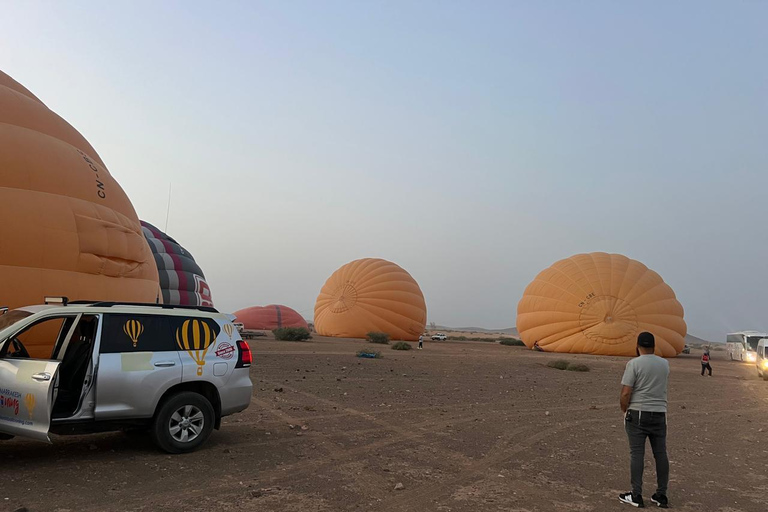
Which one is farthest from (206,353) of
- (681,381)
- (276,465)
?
(681,381)

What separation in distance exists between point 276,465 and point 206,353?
1835mm

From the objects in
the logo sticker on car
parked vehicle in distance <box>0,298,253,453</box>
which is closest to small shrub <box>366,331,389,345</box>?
parked vehicle in distance <box>0,298,253,453</box>

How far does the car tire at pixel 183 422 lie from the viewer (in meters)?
6.85

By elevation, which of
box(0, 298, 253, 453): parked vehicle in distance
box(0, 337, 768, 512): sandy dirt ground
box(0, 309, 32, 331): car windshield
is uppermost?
box(0, 309, 32, 331): car windshield

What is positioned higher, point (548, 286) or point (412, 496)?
point (548, 286)

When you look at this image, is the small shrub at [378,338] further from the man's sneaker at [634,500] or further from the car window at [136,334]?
the man's sneaker at [634,500]

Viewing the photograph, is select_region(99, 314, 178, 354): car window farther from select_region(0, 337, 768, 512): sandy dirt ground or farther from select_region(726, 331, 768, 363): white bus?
select_region(726, 331, 768, 363): white bus

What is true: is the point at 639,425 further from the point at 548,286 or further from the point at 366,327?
the point at 366,327

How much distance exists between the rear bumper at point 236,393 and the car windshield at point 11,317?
2.62 meters

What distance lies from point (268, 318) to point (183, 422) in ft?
152

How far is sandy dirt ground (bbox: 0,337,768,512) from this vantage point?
5.43m

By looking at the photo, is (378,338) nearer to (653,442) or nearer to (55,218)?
(55,218)

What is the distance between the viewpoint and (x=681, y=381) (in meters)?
19.6

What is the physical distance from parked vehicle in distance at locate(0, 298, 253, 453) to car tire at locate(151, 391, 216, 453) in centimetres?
1
